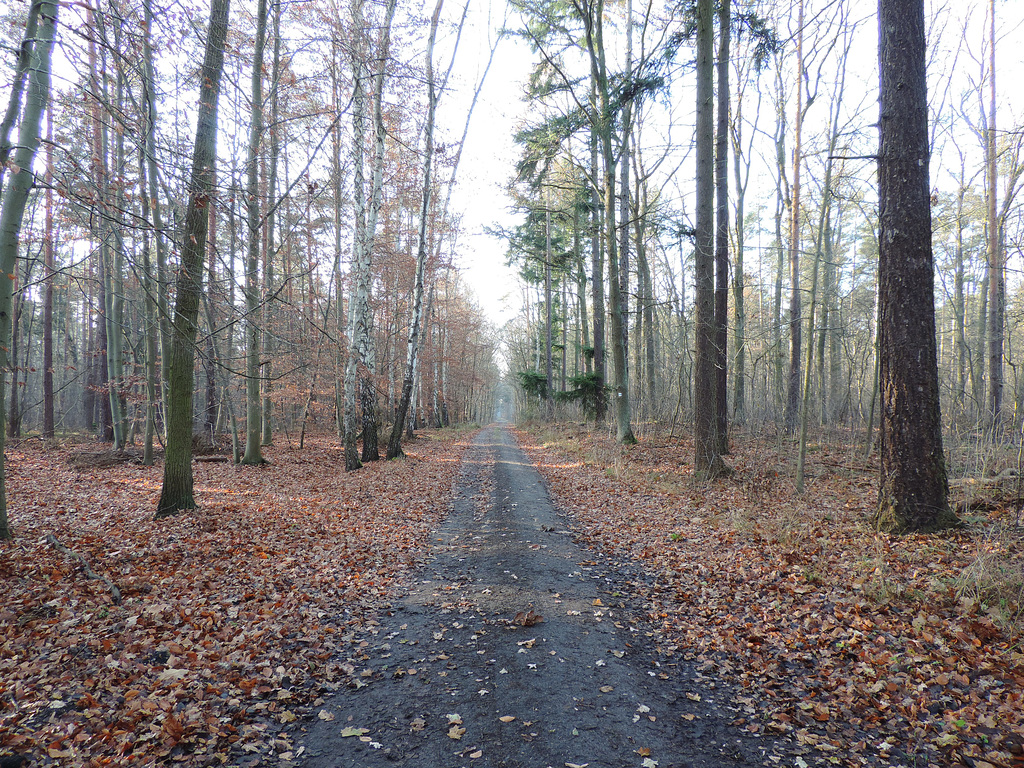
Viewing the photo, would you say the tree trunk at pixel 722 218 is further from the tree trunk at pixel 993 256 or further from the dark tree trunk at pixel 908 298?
the tree trunk at pixel 993 256

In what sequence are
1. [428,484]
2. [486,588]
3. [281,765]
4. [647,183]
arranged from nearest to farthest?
1. [281,765]
2. [486,588]
3. [428,484]
4. [647,183]

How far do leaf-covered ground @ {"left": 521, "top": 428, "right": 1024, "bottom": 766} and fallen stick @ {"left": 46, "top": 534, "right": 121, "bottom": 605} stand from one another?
5203mm

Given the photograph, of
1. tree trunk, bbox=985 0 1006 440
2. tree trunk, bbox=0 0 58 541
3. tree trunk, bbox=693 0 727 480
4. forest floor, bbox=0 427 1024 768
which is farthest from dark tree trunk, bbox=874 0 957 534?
tree trunk, bbox=985 0 1006 440

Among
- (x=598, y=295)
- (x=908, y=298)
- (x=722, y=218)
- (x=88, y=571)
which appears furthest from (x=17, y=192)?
(x=598, y=295)

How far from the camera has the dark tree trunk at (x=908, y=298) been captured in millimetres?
5453

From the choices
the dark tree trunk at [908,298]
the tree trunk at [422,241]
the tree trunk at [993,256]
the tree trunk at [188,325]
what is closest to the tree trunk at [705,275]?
the dark tree trunk at [908,298]

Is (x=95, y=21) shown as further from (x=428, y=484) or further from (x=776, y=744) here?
(x=428, y=484)

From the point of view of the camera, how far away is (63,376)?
34.5 meters

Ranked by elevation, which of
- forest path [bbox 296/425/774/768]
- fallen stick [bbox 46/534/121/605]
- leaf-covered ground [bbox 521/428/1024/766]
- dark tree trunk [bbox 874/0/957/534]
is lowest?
forest path [bbox 296/425/774/768]

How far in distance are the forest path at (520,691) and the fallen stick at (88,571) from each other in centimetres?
246

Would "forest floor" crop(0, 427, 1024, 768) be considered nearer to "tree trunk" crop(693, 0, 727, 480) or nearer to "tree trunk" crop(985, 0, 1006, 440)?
"tree trunk" crop(693, 0, 727, 480)

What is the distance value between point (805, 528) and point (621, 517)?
9.69 ft

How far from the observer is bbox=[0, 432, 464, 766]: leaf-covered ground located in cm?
295

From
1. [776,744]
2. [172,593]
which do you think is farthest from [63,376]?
[776,744]
